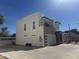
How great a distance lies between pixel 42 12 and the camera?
20.3 meters

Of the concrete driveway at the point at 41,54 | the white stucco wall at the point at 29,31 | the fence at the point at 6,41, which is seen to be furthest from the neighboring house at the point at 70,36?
the concrete driveway at the point at 41,54

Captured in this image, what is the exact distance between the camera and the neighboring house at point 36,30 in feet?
63.0

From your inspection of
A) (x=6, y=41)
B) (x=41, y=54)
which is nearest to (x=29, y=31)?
(x=6, y=41)

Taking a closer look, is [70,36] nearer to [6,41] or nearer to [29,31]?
[29,31]

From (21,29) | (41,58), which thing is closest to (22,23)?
(21,29)

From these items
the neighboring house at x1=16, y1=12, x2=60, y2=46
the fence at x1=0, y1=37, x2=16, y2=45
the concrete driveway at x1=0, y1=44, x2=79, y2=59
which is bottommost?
the concrete driveway at x1=0, y1=44, x2=79, y2=59

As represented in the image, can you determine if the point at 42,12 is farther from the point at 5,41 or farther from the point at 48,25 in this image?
the point at 5,41

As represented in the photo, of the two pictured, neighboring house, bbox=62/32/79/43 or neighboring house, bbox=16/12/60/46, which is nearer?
neighboring house, bbox=16/12/60/46

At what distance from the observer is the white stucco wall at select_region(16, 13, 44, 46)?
64.0 ft

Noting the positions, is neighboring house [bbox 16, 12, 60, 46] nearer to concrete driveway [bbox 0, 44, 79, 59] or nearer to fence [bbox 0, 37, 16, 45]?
fence [bbox 0, 37, 16, 45]

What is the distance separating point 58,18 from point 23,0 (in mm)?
10005

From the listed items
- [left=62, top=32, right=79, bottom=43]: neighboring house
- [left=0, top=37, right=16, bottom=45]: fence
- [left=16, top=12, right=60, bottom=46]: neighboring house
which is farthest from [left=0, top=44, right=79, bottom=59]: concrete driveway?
[left=0, top=37, right=16, bottom=45]: fence

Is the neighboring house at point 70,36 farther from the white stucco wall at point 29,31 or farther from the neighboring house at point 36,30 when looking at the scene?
the white stucco wall at point 29,31

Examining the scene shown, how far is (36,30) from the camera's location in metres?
19.9
